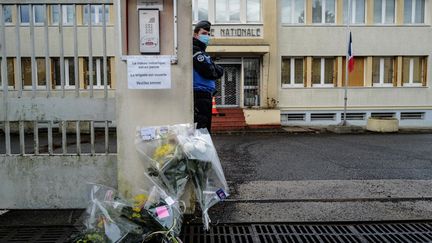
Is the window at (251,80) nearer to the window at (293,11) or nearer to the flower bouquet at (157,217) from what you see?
the window at (293,11)

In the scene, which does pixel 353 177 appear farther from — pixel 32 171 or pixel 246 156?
pixel 32 171

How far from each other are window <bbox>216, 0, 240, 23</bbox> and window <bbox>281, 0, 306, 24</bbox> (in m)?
2.47

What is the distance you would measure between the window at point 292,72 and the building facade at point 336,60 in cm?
5

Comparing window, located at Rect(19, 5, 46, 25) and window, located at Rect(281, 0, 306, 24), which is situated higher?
window, located at Rect(281, 0, 306, 24)

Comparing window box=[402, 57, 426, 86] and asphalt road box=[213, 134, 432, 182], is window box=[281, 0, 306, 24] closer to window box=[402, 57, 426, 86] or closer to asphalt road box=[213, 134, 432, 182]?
window box=[402, 57, 426, 86]

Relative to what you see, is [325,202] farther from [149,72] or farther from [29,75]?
[29,75]

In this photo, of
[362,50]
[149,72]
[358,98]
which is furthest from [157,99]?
[362,50]

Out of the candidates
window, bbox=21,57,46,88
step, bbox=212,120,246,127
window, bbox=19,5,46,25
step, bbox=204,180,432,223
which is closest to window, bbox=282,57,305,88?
step, bbox=212,120,246,127

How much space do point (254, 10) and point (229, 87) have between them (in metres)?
4.13

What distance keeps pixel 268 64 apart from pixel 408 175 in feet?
48.7

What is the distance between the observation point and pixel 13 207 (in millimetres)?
4406

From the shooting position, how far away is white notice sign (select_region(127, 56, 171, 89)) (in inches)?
159

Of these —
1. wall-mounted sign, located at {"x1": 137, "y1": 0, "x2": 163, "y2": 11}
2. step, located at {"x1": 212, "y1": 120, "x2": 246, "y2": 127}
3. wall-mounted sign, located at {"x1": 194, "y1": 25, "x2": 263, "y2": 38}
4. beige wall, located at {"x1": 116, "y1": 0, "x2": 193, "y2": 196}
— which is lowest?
step, located at {"x1": 212, "y1": 120, "x2": 246, "y2": 127}

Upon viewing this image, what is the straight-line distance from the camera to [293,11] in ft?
71.4
